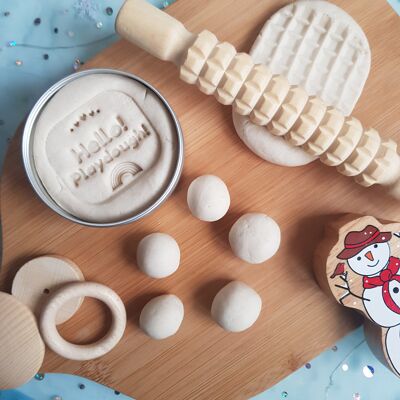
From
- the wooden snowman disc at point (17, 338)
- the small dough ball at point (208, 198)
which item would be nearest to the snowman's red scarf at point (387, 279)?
the small dough ball at point (208, 198)

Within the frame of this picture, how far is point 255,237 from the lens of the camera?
63 centimetres

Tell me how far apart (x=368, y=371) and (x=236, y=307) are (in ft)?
1.07

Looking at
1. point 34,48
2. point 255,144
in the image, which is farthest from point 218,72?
point 34,48

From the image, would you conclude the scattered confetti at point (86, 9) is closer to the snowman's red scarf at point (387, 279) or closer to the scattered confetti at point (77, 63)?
the scattered confetti at point (77, 63)

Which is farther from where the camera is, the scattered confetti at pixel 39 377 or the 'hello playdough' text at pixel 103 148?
the scattered confetti at pixel 39 377

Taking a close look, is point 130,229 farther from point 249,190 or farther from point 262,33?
point 262,33

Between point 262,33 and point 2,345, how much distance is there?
0.56m

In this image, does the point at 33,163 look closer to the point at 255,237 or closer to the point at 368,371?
the point at 255,237

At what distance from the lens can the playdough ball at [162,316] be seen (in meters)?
0.63

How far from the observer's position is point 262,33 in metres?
0.66

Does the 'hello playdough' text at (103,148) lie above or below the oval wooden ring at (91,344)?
above

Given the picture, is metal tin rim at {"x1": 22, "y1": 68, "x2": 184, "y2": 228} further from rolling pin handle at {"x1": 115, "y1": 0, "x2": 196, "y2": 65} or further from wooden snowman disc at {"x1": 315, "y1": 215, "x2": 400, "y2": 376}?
wooden snowman disc at {"x1": 315, "y1": 215, "x2": 400, "y2": 376}

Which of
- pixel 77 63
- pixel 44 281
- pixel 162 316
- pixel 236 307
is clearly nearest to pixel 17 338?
pixel 44 281

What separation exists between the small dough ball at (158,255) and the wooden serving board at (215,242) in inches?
1.2
